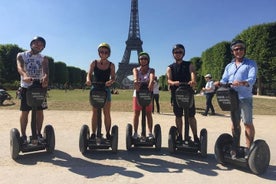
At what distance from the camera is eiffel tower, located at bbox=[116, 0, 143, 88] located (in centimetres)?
8769

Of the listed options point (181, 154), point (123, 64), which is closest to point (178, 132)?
point (181, 154)

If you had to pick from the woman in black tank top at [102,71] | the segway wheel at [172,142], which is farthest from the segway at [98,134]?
the segway wheel at [172,142]

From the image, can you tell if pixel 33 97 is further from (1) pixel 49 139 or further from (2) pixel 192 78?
(2) pixel 192 78


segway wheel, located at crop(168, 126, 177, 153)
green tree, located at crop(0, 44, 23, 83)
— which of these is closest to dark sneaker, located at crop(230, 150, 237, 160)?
segway wheel, located at crop(168, 126, 177, 153)

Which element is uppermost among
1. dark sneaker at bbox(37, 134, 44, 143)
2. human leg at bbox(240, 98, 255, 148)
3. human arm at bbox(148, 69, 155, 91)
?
human arm at bbox(148, 69, 155, 91)

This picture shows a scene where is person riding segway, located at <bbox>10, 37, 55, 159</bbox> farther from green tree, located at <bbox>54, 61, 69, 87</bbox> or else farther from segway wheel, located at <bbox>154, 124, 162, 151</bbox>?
green tree, located at <bbox>54, 61, 69, 87</bbox>

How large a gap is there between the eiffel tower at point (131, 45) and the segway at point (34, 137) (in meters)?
80.8

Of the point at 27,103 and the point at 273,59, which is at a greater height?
the point at 273,59

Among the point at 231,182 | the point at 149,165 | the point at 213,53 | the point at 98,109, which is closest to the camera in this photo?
the point at 231,182

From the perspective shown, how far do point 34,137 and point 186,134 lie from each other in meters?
2.69

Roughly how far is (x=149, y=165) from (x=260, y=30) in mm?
37552

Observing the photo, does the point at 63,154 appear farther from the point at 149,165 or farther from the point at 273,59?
the point at 273,59

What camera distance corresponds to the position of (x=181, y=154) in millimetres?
6191

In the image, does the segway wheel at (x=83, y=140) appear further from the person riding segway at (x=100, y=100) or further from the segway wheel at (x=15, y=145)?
the segway wheel at (x=15, y=145)
